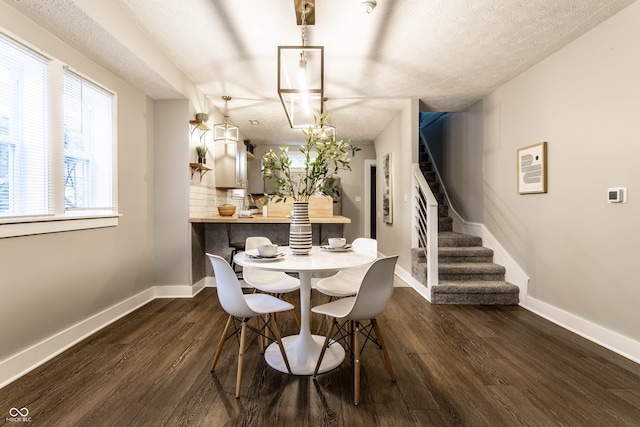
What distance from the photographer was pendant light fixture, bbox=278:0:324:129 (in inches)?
88.9

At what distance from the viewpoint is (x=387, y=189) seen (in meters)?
5.63

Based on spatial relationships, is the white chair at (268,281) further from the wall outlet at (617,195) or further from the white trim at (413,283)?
the wall outlet at (617,195)

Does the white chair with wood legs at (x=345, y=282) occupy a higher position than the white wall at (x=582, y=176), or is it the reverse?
the white wall at (x=582, y=176)

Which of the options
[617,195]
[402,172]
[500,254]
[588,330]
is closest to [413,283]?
[500,254]

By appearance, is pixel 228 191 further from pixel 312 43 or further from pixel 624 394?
pixel 624 394

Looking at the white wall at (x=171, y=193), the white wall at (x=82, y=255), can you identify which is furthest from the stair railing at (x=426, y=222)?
the white wall at (x=82, y=255)

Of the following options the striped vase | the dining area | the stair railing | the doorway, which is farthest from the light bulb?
the doorway

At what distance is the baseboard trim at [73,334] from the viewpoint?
6.44 ft

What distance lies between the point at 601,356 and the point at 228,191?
4.93 meters

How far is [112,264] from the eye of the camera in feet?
9.71

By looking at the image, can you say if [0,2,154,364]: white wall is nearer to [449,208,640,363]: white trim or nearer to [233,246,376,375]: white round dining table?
[233,246,376,375]: white round dining table

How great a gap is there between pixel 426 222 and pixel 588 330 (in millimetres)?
1742

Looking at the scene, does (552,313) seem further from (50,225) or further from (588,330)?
(50,225)

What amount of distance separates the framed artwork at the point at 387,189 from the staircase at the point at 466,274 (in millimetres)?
1209
